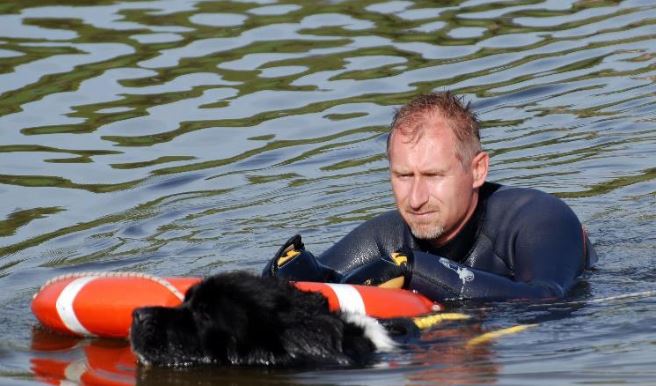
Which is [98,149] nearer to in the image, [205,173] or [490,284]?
[205,173]

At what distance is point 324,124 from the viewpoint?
38.9 ft

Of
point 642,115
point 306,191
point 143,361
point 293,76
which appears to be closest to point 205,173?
point 306,191

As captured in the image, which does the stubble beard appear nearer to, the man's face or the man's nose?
the man's face

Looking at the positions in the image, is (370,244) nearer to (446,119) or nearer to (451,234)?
(451,234)

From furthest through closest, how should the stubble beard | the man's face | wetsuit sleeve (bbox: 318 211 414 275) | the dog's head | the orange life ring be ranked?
wetsuit sleeve (bbox: 318 211 414 275) < the stubble beard < the man's face < the orange life ring < the dog's head

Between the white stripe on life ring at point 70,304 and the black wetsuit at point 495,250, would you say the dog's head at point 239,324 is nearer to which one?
the white stripe on life ring at point 70,304

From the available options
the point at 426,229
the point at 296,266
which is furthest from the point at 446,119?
the point at 296,266

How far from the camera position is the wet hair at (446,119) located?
746 centimetres

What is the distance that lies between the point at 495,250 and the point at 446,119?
0.80 meters

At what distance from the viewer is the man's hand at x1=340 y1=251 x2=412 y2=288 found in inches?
287

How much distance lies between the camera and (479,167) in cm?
773

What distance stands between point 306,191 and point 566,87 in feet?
10.3

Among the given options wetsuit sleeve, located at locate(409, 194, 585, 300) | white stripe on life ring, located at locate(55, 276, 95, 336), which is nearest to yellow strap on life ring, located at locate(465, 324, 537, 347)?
wetsuit sleeve, located at locate(409, 194, 585, 300)

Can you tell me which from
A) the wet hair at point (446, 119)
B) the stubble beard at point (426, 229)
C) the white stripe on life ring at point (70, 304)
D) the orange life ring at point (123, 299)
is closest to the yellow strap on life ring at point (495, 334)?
the orange life ring at point (123, 299)
